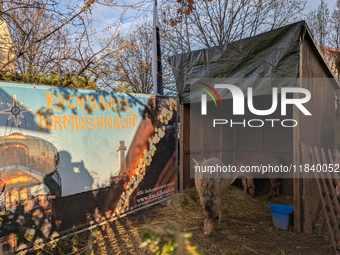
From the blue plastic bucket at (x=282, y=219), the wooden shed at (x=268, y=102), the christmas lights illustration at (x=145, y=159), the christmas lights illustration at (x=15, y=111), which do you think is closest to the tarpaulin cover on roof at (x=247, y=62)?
the wooden shed at (x=268, y=102)

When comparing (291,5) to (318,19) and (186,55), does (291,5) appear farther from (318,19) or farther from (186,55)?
(186,55)

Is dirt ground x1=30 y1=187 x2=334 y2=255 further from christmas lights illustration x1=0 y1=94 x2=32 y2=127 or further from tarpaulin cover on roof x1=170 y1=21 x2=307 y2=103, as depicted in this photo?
tarpaulin cover on roof x1=170 y1=21 x2=307 y2=103

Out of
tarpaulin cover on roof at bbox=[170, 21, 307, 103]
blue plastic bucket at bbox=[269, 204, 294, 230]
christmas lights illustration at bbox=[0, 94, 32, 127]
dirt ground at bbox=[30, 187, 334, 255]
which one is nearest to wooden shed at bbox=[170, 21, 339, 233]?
tarpaulin cover on roof at bbox=[170, 21, 307, 103]

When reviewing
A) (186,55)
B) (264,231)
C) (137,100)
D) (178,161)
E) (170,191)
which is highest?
(186,55)

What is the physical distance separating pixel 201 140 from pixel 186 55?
7.41 feet

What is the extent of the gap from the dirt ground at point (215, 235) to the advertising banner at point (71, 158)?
27cm

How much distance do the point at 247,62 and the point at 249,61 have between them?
0.04 m

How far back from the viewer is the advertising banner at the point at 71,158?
3.11 meters

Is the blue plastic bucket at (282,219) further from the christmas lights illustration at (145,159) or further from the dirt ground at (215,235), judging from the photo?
the christmas lights illustration at (145,159)

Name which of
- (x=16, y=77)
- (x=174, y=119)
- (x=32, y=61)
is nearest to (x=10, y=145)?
(x=16, y=77)

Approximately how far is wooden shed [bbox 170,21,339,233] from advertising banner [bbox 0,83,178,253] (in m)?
1.14

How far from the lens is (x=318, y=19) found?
13.4 m

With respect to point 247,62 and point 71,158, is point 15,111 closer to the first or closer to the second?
point 71,158

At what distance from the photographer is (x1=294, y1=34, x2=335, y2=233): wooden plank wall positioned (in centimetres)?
430
